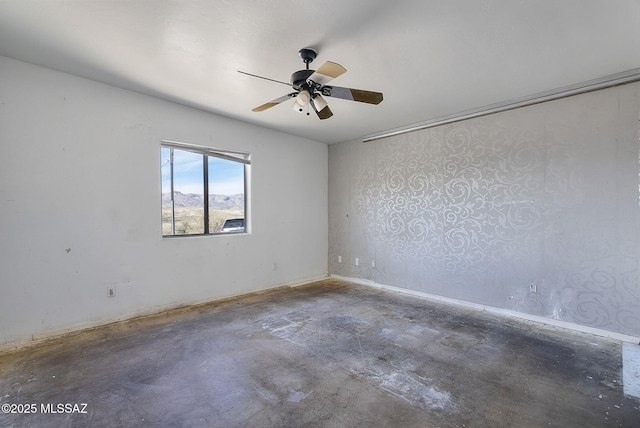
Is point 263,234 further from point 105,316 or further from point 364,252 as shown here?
point 105,316

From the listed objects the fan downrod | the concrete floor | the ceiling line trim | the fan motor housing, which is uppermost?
the fan downrod

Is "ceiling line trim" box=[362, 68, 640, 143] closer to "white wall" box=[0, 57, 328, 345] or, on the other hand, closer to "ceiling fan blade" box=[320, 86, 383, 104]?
"ceiling fan blade" box=[320, 86, 383, 104]

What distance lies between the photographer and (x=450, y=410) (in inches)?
75.7

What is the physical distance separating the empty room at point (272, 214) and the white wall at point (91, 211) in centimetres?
2

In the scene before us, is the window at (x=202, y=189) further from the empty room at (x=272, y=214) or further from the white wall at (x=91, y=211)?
the white wall at (x=91, y=211)

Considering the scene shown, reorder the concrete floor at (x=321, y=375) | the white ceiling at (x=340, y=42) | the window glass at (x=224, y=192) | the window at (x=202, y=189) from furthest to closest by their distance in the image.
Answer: the window glass at (x=224, y=192) < the window at (x=202, y=189) < the white ceiling at (x=340, y=42) < the concrete floor at (x=321, y=375)

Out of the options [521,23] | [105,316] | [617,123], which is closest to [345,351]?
[105,316]

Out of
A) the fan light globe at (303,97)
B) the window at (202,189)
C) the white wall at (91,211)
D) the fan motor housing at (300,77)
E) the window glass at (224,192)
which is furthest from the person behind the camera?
the window glass at (224,192)

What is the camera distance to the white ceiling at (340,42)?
2031 mm

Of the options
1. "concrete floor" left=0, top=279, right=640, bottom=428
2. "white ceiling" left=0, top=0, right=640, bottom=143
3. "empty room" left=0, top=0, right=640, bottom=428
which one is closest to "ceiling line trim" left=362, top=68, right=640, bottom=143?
"empty room" left=0, top=0, right=640, bottom=428

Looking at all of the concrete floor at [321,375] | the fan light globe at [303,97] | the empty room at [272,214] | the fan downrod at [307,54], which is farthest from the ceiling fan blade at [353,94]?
the concrete floor at [321,375]

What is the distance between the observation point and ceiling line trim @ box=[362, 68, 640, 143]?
2.91 metres

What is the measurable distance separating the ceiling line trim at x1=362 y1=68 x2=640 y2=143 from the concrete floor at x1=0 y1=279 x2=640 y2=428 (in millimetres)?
2657

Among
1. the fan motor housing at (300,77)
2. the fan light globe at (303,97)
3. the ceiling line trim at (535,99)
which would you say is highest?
the ceiling line trim at (535,99)
